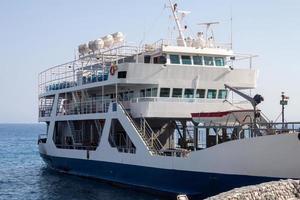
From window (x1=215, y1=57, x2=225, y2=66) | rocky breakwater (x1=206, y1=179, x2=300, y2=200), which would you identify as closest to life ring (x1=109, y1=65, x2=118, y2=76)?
window (x1=215, y1=57, x2=225, y2=66)

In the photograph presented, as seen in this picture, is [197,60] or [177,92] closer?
[177,92]

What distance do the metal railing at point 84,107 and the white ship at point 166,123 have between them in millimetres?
71

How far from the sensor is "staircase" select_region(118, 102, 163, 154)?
87.2ft

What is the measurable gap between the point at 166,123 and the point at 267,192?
47.7 feet

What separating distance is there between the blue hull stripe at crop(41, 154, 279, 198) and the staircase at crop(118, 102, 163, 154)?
47.1 inches

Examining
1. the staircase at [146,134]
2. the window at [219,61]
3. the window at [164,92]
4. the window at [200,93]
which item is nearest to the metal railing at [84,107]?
the staircase at [146,134]

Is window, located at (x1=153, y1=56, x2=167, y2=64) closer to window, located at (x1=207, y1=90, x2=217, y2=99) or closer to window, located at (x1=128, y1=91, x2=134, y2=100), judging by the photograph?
window, located at (x1=128, y1=91, x2=134, y2=100)

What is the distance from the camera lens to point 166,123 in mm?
30703

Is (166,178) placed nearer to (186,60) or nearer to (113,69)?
(186,60)

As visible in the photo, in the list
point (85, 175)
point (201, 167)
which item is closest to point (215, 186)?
point (201, 167)

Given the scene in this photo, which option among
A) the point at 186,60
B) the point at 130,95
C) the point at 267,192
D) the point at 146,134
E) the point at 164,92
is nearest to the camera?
the point at 267,192

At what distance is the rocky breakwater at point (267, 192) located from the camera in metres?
15.2

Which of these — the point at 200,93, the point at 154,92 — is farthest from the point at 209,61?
the point at 154,92

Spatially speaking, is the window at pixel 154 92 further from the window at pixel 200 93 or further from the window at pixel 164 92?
the window at pixel 200 93
